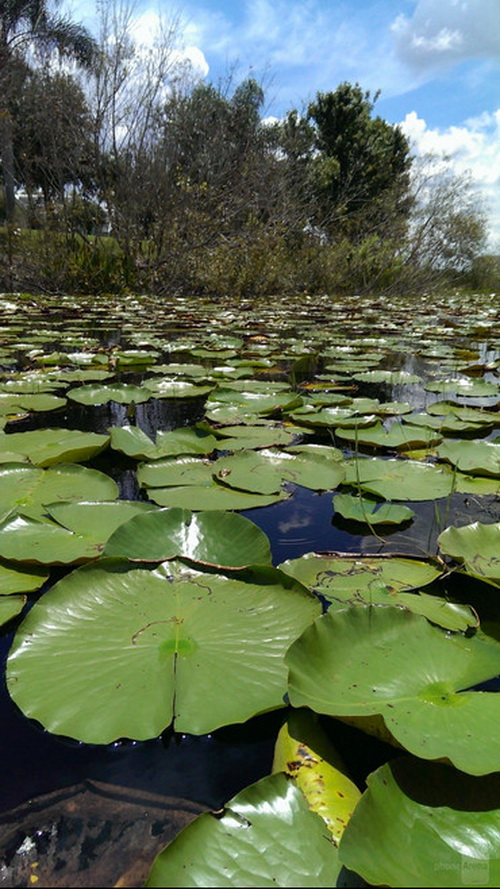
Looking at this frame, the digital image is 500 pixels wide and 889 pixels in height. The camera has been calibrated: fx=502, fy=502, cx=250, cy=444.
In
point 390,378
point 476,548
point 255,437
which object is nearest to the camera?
point 476,548

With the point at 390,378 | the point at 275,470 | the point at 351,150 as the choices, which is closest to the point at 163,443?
the point at 275,470

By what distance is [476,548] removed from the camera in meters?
0.72

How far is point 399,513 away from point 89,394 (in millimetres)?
1102

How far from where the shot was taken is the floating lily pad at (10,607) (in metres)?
0.57

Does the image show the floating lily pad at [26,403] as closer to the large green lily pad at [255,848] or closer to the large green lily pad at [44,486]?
Result: the large green lily pad at [44,486]

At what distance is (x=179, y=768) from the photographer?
417 millimetres

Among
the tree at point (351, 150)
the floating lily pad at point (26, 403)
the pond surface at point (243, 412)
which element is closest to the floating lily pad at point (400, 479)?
the pond surface at point (243, 412)

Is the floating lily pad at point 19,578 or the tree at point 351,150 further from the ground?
the tree at point 351,150

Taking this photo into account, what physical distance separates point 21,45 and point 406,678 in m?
10.6

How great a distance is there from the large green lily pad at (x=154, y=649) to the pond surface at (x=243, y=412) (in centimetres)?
3

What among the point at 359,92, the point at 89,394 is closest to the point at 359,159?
the point at 359,92

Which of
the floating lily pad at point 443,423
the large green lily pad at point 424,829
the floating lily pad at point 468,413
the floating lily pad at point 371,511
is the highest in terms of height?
the floating lily pad at point 468,413

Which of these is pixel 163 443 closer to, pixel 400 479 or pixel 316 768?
pixel 400 479

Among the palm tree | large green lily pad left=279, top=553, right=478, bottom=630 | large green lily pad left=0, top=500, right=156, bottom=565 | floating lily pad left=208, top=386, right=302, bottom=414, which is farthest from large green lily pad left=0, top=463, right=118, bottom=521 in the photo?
the palm tree
